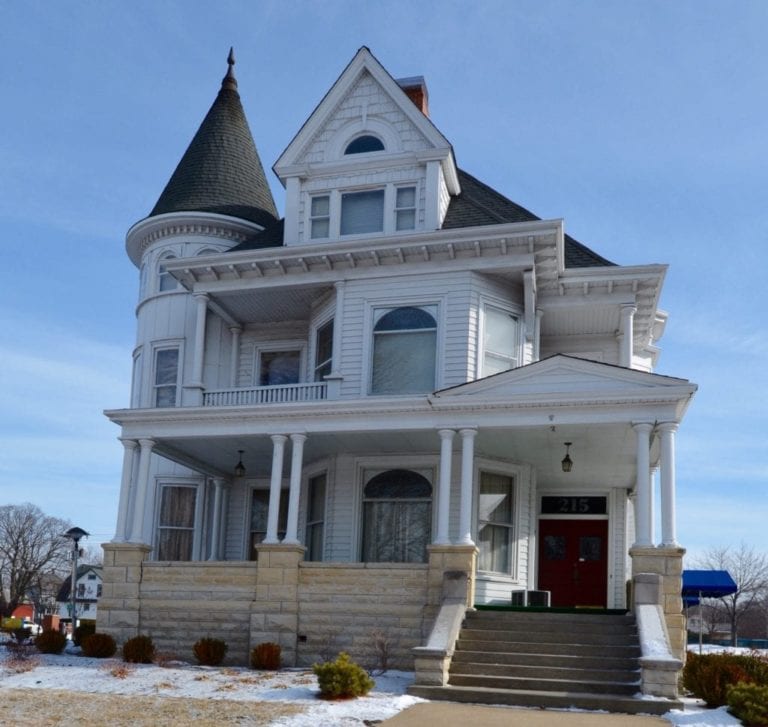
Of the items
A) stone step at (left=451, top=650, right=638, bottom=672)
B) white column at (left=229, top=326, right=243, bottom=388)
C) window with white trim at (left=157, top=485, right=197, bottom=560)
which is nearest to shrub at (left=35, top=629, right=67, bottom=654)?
window with white trim at (left=157, top=485, right=197, bottom=560)

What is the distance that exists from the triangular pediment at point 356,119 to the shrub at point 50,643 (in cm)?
1120

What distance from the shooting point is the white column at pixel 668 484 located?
58.1 feet

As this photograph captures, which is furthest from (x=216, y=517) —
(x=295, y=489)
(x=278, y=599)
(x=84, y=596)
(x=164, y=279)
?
(x=84, y=596)

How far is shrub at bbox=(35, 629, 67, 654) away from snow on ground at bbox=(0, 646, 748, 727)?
123cm

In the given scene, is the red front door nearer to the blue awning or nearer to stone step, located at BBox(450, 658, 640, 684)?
the blue awning

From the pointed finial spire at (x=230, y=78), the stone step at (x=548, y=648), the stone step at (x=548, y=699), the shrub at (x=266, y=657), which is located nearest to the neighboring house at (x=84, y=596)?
the pointed finial spire at (x=230, y=78)

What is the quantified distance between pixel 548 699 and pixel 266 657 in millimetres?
5591

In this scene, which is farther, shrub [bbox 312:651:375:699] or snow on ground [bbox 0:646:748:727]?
shrub [bbox 312:651:375:699]

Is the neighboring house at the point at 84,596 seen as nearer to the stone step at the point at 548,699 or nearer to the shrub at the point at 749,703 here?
the stone step at the point at 548,699

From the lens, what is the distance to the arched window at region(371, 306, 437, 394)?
2173 cm

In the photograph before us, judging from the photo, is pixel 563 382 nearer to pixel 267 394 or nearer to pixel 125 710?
pixel 267 394

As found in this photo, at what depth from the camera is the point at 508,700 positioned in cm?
1439

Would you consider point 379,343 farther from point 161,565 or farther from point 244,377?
point 161,565

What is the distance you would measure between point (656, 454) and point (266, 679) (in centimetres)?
1006
